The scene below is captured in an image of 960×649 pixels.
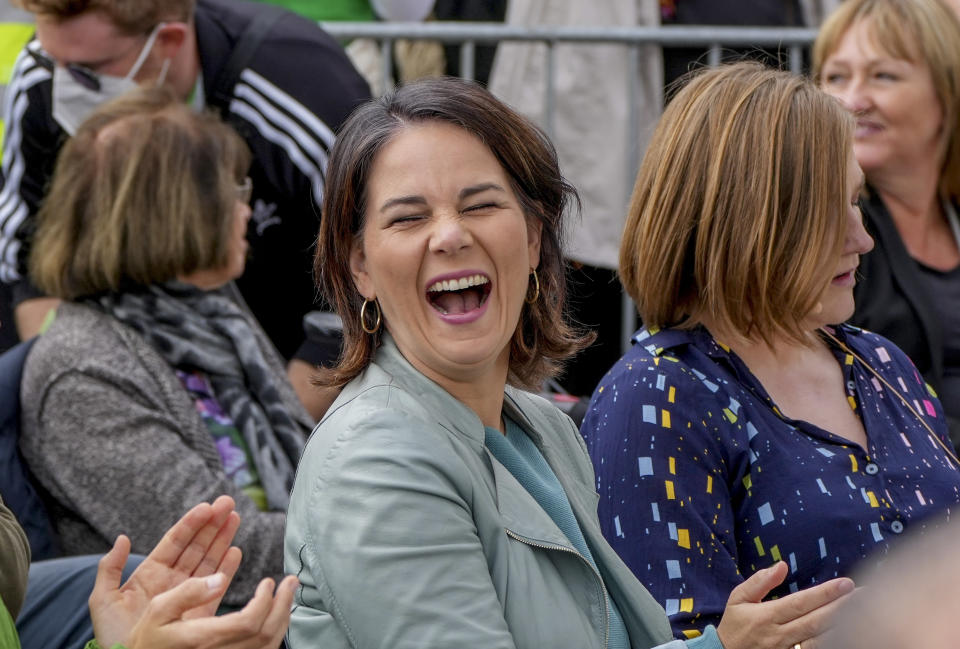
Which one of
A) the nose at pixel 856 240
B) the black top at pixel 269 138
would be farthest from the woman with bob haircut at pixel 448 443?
the black top at pixel 269 138

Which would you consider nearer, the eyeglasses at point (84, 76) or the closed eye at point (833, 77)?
the closed eye at point (833, 77)

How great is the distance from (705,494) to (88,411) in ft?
5.17

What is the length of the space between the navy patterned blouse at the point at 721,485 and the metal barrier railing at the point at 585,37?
2176 millimetres

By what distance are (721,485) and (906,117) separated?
2015 mm

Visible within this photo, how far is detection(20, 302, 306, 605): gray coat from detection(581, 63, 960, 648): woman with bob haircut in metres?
1.08

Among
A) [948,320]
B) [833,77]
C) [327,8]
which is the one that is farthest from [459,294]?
[327,8]

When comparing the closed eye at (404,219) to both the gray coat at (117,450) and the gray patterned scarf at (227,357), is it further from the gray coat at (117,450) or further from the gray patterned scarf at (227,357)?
the gray patterned scarf at (227,357)

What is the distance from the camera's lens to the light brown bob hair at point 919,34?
4121mm

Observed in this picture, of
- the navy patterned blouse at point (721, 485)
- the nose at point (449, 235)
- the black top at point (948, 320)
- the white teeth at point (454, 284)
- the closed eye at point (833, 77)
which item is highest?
the nose at point (449, 235)

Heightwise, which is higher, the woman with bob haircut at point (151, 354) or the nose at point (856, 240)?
the nose at point (856, 240)

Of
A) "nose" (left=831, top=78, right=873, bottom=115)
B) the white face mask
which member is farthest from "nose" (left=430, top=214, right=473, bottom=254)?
the white face mask

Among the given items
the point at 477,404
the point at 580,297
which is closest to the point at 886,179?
the point at 580,297

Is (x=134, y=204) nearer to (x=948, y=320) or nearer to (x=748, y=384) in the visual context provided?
(x=748, y=384)

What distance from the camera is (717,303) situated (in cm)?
279
